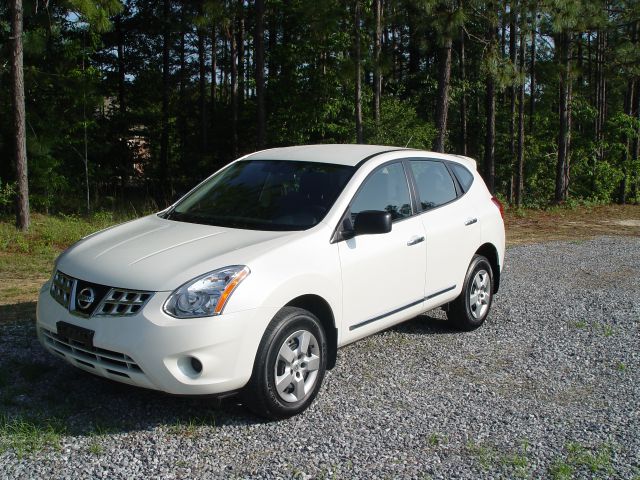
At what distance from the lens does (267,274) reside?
14.3 feet

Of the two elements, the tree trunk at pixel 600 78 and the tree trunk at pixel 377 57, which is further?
the tree trunk at pixel 600 78

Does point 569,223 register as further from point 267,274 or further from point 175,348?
point 175,348

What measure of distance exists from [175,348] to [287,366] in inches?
32.5

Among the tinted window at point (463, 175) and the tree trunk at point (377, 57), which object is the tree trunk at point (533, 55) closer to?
the tree trunk at point (377, 57)

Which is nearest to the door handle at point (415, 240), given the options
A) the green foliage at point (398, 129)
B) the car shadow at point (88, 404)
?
the car shadow at point (88, 404)

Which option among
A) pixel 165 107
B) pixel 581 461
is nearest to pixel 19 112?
pixel 581 461

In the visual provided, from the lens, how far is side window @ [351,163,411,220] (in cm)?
535

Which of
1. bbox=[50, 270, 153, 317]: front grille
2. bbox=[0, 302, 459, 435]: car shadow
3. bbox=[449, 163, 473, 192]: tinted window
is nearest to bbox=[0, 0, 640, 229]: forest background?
bbox=[449, 163, 473, 192]: tinted window

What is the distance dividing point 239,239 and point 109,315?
102 centimetres

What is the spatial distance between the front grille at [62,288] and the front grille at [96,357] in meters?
0.23

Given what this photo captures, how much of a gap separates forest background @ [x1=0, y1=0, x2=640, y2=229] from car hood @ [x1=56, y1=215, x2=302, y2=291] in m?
10.6

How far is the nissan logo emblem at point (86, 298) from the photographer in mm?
4305

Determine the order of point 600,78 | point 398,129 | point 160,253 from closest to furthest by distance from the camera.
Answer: point 160,253
point 398,129
point 600,78

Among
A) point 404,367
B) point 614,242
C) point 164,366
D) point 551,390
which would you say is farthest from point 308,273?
point 614,242
